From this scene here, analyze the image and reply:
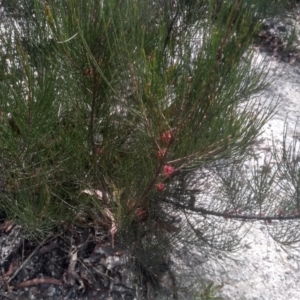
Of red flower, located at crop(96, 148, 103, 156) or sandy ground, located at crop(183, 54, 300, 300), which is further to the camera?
sandy ground, located at crop(183, 54, 300, 300)

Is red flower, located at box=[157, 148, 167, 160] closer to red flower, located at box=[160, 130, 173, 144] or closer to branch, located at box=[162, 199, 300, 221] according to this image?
red flower, located at box=[160, 130, 173, 144]

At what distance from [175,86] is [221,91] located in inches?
4.7

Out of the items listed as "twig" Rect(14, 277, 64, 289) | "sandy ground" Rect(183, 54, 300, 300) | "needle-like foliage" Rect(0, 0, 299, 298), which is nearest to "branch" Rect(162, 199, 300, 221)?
"needle-like foliage" Rect(0, 0, 299, 298)

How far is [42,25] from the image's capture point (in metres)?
1.55

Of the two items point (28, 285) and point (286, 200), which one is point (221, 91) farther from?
point (28, 285)

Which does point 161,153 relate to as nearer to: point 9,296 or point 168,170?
point 168,170

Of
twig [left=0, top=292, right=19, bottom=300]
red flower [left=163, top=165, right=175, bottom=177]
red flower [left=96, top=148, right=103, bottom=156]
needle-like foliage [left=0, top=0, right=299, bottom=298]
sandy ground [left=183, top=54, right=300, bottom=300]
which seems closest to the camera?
needle-like foliage [left=0, top=0, right=299, bottom=298]

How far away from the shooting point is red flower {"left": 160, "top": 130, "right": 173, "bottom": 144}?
129 cm

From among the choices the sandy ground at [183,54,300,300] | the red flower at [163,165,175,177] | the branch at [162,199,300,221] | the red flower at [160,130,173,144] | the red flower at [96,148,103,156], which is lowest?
the sandy ground at [183,54,300,300]

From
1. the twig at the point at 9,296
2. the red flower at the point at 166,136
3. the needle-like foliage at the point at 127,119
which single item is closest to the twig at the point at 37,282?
the twig at the point at 9,296

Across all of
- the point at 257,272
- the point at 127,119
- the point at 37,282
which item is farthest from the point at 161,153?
the point at 257,272

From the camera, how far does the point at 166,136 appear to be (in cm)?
130

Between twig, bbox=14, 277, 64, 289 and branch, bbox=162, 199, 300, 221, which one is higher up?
branch, bbox=162, 199, 300, 221

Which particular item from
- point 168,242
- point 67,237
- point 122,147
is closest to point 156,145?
point 122,147
